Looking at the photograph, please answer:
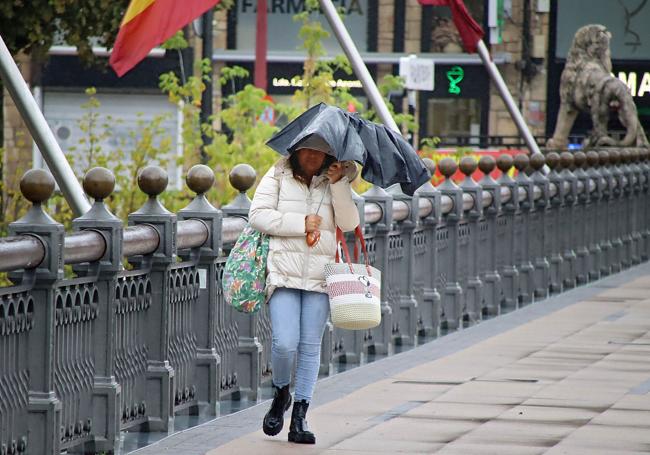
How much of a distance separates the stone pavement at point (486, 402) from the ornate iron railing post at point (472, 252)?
857mm

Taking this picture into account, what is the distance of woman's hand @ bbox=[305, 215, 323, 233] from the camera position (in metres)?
7.34

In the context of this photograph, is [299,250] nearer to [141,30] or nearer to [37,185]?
[37,185]

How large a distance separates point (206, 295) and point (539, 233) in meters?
8.17

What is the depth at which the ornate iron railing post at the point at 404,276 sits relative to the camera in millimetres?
11922

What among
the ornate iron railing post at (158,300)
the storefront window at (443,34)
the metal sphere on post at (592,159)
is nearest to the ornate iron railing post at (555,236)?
the metal sphere on post at (592,159)

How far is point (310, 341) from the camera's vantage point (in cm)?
747

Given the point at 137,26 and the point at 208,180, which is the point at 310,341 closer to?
the point at 208,180

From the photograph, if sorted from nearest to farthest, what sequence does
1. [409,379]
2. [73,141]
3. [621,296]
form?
1. [409,379]
2. [621,296]
3. [73,141]

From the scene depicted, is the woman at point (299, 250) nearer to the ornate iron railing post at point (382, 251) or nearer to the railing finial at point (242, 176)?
the railing finial at point (242, 176)

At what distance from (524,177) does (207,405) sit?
308 inches

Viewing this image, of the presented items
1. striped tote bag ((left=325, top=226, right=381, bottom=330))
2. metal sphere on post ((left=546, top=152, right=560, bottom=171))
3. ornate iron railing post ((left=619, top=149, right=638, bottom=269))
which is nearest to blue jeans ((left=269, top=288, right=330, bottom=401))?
striped tote bag ((left=325, top=226, right=381, bottom=330))

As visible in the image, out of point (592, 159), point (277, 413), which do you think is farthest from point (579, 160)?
point (277, 413)

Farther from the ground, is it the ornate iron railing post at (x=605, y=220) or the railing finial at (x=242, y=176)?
the railing finial at (x=242, y=176)

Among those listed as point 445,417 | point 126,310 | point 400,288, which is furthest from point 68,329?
point 400,288
